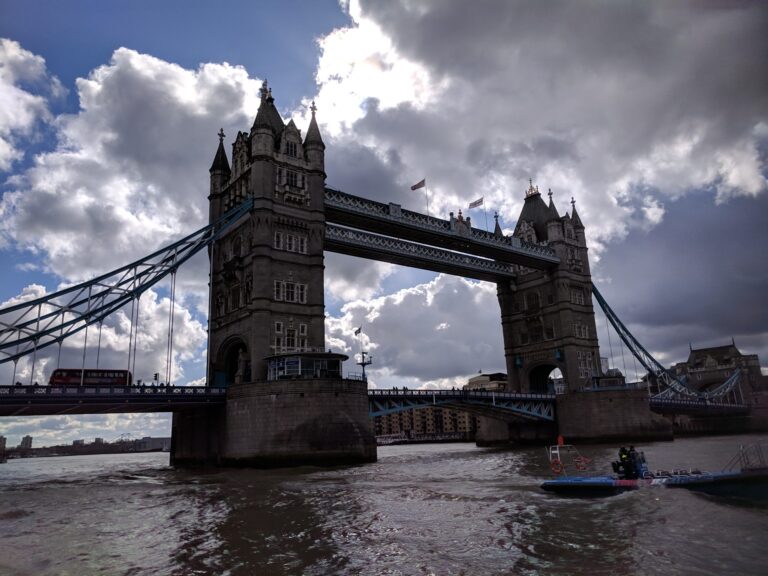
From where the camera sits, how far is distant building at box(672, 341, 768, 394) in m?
166

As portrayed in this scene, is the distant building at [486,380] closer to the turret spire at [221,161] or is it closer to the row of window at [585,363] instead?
the row of window at [585,363]

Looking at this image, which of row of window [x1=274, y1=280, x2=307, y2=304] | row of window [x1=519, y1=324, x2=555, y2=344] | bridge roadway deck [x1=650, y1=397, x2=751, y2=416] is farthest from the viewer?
bridge roadway deck [x1=650, y1=397, x2=751, y2=416]

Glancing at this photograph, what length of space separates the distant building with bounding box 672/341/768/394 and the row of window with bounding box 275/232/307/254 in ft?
449

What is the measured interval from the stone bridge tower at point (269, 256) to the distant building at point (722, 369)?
13625cm

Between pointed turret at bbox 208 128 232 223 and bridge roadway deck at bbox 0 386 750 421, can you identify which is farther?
pointed turret at bbox 208 128 232 223

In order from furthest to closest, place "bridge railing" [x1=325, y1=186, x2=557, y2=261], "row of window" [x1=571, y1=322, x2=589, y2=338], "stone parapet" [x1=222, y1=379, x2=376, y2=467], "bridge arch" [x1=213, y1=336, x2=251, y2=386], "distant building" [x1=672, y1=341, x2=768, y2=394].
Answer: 1. "distant building" [x1=672, y1=341, x2=768, y2=394]
2. "row of window" [x1=571, y1=322, x2=589, y2=338]
3. "bridge railing" [x1=325, y1=186, x2=557, y2=261]
4. "bridge arch" [x1=213, y1=336, x2=251, y2=386]
5. "stone parapet" [x1=222, y1=379, x2=376, y2=467]

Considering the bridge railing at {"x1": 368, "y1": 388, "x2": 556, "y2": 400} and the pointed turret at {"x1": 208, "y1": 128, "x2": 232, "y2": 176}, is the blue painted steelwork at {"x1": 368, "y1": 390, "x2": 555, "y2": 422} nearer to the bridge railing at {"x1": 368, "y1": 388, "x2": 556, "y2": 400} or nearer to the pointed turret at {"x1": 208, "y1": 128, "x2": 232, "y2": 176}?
the bridge railing at {"x1": 368, "y1": 388, "x2": 556, "y2": 400}

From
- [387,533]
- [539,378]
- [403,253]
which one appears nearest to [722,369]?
[539,378]

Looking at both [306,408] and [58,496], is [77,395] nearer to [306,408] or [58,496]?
[58,496]

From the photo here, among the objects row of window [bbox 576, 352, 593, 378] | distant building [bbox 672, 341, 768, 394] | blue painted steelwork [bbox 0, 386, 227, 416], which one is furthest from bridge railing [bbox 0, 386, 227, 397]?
distant building [bbox 672, 341, 768, 394]

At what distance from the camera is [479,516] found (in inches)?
857

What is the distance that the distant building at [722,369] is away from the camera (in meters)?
166

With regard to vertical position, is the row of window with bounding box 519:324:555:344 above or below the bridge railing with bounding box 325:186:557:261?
below

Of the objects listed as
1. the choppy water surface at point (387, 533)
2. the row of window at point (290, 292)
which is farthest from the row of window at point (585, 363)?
the choppy water surface at point (387, 533)
